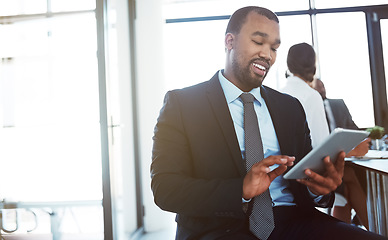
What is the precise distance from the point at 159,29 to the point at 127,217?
2.06m

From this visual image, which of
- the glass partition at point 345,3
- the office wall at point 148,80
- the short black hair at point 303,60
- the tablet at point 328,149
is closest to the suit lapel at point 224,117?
the tablet at point 328,149

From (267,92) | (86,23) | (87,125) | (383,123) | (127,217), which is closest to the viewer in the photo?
(267,92)

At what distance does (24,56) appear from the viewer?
117 inches

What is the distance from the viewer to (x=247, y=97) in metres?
1.34

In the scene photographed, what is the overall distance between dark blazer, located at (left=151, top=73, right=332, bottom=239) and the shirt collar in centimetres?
5

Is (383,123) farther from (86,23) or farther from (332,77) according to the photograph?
(86,23)

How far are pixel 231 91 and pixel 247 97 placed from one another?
0.24 ft

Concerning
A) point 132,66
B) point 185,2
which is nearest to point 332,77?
point 185,2

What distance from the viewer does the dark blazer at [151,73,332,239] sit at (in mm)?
1043

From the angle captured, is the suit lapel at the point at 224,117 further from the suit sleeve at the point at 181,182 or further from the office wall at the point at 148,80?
the office wall at the point at 148,80

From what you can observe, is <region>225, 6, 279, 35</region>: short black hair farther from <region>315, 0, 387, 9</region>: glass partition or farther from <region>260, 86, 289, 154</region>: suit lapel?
<region>315, 0, 387, 9</region>: glass partition

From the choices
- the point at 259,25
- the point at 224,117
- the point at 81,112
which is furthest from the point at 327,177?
the point at 81,112

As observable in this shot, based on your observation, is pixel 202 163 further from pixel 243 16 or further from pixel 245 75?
pixel 243 16

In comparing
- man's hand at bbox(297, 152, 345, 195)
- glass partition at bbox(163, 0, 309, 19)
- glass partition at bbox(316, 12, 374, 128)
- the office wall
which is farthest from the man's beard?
glass partition at bbox(316, 12, 374, 128)
